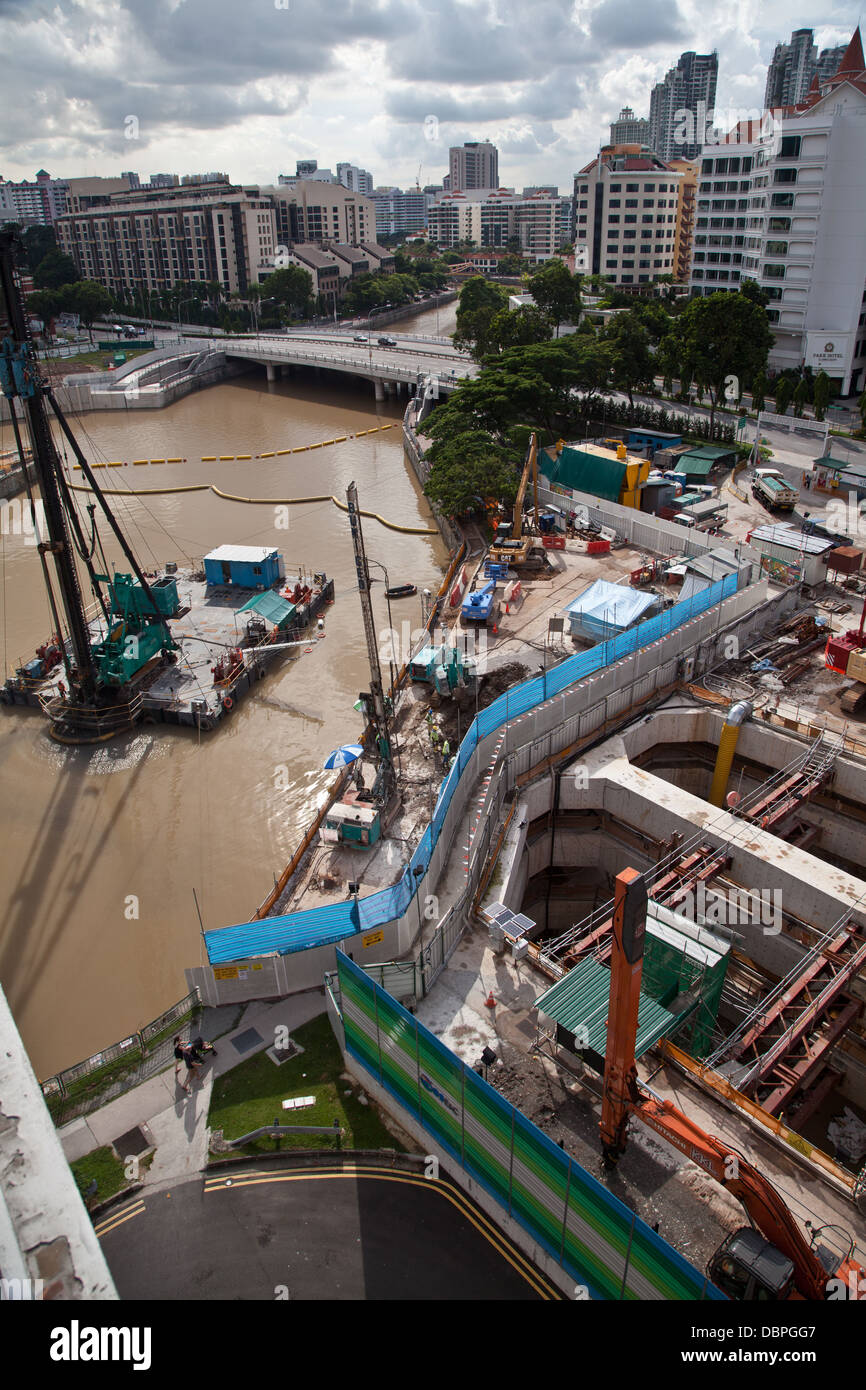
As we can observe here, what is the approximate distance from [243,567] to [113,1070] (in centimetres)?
2475

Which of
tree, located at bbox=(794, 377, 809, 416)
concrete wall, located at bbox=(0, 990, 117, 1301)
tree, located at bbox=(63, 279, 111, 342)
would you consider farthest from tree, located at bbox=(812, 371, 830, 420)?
tree, located at bbox=(63, 279, 111, 342)

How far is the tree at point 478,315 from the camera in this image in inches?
2827

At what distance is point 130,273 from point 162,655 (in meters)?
118

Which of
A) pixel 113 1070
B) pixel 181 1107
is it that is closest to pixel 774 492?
pixel 181 1107

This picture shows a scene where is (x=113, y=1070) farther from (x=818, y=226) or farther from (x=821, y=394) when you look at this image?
(x=818, y=226)

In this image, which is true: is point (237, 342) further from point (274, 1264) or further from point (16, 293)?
point (274, 1264)

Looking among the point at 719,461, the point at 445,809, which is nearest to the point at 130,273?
the point at 719,461

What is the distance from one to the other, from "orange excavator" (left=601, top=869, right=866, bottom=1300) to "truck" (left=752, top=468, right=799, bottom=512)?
34822 millimetres

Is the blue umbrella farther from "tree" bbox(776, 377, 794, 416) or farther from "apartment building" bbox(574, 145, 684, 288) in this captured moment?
"apartment building" bbox(574, 145, 684, 288)

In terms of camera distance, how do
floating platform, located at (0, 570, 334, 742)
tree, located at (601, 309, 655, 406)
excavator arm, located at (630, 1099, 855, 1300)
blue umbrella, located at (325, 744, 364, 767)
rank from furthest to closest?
tree, located at (601, 309, 655, 406), floating platform, located at (0, 570, 334, 742), blue umbrella, located at (325, 744, 364, 767), excavator arm, located at (630, 1099, 855, 1300)

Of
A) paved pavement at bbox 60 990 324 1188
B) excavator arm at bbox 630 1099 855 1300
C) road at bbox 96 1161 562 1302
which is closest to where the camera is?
excavator arm at bbox 630 1099 855 1300

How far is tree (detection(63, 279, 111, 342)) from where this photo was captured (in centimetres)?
10325

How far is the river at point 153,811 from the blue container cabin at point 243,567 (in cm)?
345
